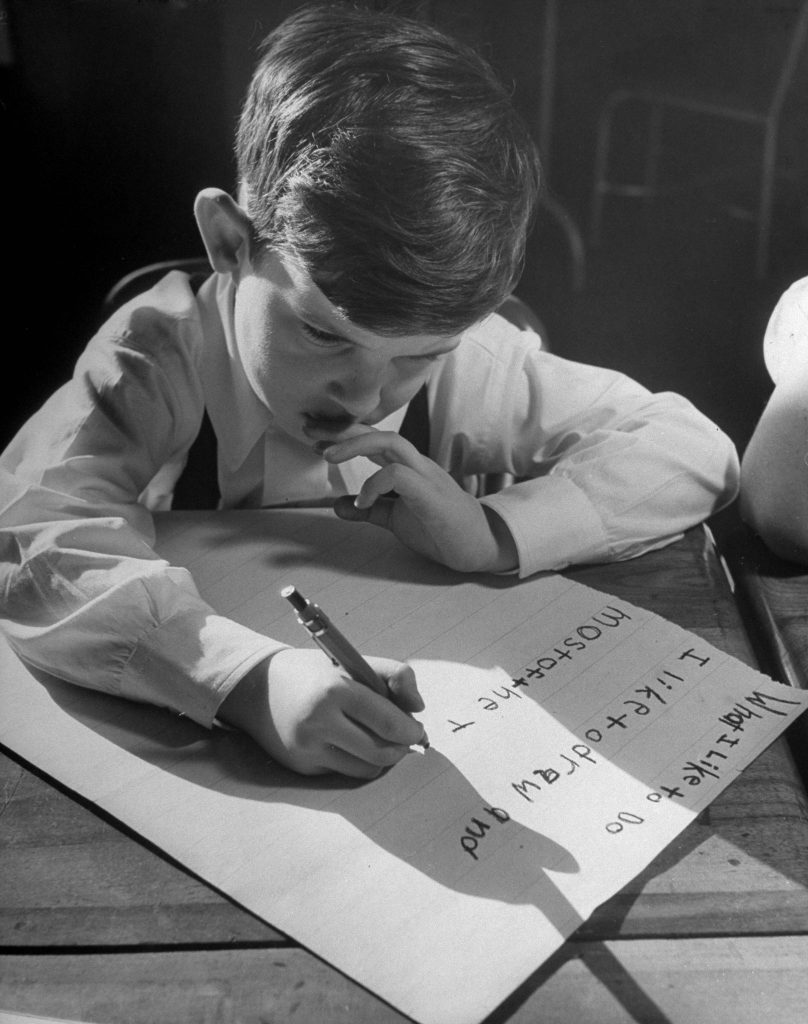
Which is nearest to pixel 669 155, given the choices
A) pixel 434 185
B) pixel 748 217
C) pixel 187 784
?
pixel 748 217

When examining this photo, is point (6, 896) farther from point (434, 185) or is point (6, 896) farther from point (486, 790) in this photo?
point (434, 185)

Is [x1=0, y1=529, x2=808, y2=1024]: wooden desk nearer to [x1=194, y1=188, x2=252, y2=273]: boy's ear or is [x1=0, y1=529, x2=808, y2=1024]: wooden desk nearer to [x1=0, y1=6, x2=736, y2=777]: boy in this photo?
[x1=0, y1=6, x2=736, y2=777]: boy

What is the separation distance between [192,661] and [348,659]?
0.29 ft

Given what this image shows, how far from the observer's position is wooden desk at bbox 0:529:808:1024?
352 millimetres

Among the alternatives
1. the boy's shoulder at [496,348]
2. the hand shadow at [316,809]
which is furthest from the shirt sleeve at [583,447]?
the hand shadow at [316,809]

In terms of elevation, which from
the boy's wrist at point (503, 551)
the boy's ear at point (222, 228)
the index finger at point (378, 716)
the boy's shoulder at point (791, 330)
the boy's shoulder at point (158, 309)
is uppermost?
the boy's ear at point (222, 228)

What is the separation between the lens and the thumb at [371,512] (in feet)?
2.08

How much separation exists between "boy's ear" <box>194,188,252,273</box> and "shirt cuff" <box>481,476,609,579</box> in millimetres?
212

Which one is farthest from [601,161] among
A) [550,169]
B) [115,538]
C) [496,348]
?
[115,538]

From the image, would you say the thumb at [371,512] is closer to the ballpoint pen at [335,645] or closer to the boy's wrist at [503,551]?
the boy's wrist at [503,551]

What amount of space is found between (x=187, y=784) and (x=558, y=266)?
371 mm

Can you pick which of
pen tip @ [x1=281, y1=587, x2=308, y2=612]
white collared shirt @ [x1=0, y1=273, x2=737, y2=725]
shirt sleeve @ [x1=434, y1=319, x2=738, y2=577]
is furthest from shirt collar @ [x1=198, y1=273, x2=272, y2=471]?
pen tip @ [x1=281, y1=587, x2=308, y2=612]

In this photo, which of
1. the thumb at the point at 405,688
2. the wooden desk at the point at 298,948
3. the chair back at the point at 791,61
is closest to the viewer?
the wooden desk at the point at 298,948

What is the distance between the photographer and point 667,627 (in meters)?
0.56
